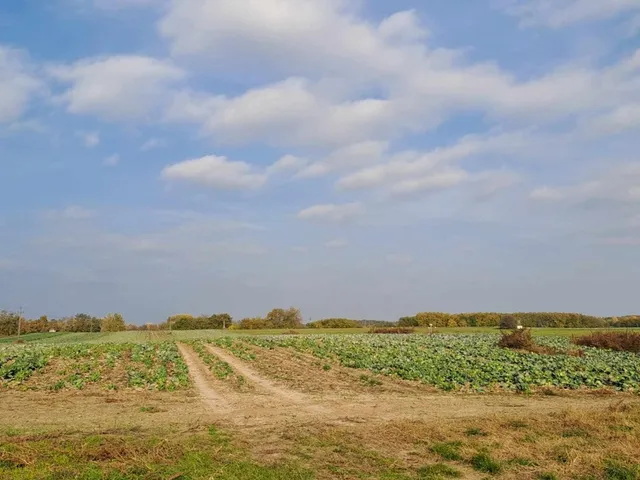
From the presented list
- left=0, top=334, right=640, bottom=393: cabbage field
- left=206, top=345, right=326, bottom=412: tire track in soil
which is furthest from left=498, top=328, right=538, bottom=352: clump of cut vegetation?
left=206, top=345, right=326, bottom=412: tire track in soil

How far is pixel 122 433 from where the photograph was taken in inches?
499

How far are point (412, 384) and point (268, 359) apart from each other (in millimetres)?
13372

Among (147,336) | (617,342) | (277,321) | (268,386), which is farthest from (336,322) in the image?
(268,386)


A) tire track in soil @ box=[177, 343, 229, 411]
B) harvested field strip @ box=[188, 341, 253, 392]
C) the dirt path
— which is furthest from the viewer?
harvested field strip @ box=[188, 341, 253, 392]

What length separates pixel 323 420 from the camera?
14.7 metres

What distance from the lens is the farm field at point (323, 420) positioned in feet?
31.5

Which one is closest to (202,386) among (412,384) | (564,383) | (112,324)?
(412,384)

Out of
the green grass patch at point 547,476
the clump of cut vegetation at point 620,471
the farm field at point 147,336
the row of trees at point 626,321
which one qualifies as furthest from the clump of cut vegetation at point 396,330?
the green grass patch at point 547,476

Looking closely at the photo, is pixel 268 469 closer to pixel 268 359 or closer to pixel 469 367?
pixel 469 367

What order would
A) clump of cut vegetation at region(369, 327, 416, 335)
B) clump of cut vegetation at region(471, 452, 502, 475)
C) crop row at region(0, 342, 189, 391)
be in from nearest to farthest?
clump of cut vegetation at region(471, 452, 502, 475), crop row at region(0, 342, 189, 391), clump of cut vegetation at region(369, 327, 416, 335)

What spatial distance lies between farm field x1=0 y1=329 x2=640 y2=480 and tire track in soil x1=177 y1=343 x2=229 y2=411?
0.07 m

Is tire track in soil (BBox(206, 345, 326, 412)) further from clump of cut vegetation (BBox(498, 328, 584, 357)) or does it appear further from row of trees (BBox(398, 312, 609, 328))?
row of trees (BBox(398, 312, 609, 328))

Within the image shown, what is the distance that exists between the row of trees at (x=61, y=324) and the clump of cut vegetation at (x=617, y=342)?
87.6 meters

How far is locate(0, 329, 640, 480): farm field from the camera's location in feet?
31.5
